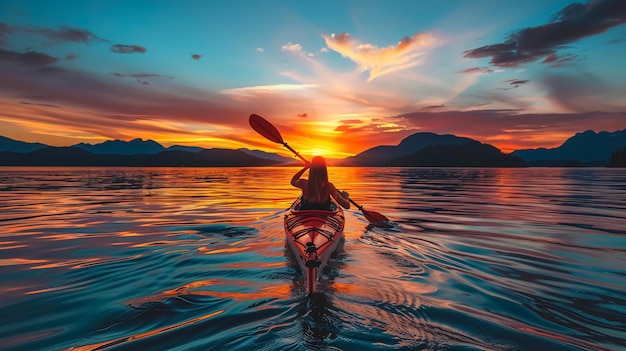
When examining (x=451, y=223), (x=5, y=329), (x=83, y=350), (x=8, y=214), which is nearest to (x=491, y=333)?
(x=83, y=350)

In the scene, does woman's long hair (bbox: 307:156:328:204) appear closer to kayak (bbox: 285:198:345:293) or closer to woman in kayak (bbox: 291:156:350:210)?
woman in kayak (bbox: 291:156:350:210)

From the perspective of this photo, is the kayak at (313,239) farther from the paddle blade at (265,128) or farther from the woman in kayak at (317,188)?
the paddle blade at (265,128)

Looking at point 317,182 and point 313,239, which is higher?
point 317,182

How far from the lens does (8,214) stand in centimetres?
1537

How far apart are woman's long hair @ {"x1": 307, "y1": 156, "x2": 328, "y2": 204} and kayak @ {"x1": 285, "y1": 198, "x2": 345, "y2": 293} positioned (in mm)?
743

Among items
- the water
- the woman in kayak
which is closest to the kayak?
the water

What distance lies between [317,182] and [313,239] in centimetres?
342

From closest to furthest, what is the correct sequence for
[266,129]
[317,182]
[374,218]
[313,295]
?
[313,295]
[317,182]
[374,218]
[266,129]

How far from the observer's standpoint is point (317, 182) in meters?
10.1

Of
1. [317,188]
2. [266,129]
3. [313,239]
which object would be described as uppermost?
[266,129]

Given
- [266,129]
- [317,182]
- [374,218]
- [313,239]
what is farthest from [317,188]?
[266,129]

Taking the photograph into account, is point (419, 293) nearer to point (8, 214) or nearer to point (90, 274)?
point (90, 274)

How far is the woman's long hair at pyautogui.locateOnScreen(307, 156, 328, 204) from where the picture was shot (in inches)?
393

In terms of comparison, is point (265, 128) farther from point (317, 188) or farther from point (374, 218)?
point (374, 218)
